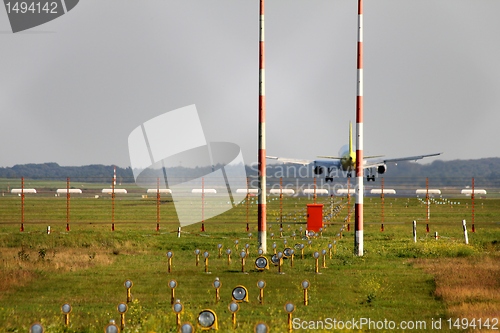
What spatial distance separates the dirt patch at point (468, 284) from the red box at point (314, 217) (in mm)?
13539

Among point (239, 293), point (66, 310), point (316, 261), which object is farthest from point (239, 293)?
point (316, 261)

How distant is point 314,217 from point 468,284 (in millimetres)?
21582

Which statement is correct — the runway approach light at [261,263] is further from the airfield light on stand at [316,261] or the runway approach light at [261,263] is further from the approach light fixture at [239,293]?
the approach light fixture at [239,293]

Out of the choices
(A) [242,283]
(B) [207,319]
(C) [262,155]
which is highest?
(C) [262,155]

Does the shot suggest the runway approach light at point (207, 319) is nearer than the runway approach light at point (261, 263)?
Yes

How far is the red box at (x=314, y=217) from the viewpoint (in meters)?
43.5

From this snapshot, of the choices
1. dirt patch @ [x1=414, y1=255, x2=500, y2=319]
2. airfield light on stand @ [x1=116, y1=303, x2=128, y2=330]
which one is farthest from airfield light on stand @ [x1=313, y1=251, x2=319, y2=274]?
airfield light on stand @ [x1=116, y1=303, x2=128, y2=330]

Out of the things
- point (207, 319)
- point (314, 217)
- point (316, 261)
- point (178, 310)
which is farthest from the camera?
point (314, 217)

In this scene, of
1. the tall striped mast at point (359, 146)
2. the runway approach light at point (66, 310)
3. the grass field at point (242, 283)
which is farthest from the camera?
the tall striped mast at point (359, 146)

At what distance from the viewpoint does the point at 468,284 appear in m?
22.4

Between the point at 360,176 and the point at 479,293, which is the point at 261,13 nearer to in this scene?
the point at 360,176

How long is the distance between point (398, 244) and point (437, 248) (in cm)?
335

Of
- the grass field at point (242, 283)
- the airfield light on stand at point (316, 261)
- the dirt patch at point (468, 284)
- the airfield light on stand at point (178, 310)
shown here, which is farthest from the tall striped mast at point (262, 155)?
the airfield light on stand at point (178, 310)

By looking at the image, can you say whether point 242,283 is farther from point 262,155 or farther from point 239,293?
point 262,155
